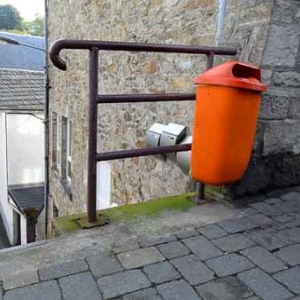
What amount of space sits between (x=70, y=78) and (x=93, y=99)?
176 inches

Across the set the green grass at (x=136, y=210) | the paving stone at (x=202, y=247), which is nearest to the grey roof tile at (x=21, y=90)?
the green grass at (x=136, y=210)

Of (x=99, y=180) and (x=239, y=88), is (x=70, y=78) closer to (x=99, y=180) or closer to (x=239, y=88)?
(x=99, y=180)

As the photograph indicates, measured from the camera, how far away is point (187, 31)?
9.96ft

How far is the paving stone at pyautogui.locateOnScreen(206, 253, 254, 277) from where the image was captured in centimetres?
160

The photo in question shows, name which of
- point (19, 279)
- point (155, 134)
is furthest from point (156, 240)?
point (155, 134)

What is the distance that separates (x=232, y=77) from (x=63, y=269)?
123 centimetres

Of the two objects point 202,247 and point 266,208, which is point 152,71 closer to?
point 266,208

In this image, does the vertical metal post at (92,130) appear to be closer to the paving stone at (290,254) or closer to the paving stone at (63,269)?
the paving stone at (63,269)

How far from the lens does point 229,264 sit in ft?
5.41

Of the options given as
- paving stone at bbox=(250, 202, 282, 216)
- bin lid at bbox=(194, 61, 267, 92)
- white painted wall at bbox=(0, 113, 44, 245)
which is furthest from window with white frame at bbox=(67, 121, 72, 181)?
white painted wall at bbox=(0, 113, 44, 245)

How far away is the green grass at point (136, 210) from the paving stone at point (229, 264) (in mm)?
569

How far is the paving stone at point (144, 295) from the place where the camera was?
140 cm

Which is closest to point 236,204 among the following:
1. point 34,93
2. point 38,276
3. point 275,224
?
point 275,224

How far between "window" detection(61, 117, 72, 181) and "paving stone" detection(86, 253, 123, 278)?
5148mm
